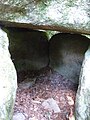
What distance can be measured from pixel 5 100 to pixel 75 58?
3.76 ft

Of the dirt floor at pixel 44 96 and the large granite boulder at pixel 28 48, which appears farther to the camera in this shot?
the large granite boulder at pixel 28 48

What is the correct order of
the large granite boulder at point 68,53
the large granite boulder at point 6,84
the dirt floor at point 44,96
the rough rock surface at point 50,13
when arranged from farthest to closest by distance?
the large granite boulder at point 68,53
the dirt floor at point 44,96
the rough rock surface at point 50,13
the large granite boulder at point 6,84

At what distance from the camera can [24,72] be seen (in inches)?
110

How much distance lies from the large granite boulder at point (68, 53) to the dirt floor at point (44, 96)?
0.08 metres

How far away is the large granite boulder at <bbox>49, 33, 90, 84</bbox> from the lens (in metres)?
2.62

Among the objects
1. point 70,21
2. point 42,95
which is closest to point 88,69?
point 70,21

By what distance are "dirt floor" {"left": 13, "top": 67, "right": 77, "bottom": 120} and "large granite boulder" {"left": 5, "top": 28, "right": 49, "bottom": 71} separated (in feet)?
0.27

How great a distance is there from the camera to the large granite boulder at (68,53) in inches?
103

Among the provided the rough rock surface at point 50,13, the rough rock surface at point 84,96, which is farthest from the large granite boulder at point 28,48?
the rough rock surface at point 84,96

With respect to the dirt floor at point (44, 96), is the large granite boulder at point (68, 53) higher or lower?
higher

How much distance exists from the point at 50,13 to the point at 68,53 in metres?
0.84

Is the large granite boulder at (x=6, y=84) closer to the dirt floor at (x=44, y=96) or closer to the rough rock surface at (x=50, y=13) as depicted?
the rough rock surface at (x=50, y=13)

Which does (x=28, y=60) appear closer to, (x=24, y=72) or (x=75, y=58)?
(x=24, y=72)

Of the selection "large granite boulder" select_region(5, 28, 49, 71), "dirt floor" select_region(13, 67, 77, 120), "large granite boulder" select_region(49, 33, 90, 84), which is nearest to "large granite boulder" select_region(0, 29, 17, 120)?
"dirt floor" select_region(13, 67, 77, 120)
